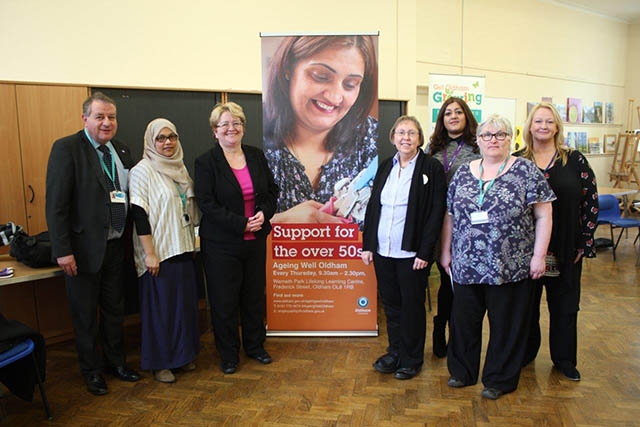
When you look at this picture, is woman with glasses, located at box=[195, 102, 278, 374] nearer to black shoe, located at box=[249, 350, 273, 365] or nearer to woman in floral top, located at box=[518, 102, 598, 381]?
black shoe, located at box=[249, 350, 273, 365]

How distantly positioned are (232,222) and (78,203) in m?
0.84

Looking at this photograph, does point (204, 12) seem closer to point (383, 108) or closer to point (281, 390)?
point (383, 108)

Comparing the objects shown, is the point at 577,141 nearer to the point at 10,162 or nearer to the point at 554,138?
the point at 554,138

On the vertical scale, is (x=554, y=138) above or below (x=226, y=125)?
below

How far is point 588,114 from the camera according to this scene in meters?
9.26

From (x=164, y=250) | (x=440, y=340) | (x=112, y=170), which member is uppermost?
(x=112, y=170)

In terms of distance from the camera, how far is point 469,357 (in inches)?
106

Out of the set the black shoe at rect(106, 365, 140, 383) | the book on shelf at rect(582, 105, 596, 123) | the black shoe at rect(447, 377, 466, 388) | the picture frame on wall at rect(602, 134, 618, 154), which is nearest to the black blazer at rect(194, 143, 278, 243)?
the black shoe at rect(106, 365, 140, 383)

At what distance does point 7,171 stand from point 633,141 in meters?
10.7

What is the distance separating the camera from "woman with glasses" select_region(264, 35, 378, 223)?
10.8ft

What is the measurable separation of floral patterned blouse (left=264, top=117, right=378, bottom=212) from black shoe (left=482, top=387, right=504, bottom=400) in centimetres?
161

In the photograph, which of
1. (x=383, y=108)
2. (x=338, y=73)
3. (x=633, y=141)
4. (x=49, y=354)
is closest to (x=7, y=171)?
(x=49, y=354)

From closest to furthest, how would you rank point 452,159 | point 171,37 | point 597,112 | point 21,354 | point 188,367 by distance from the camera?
point 21,354 < point 452,159 < point 188,367 < point 171,37 < point 597,112

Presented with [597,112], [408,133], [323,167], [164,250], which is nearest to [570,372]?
[408,133]
